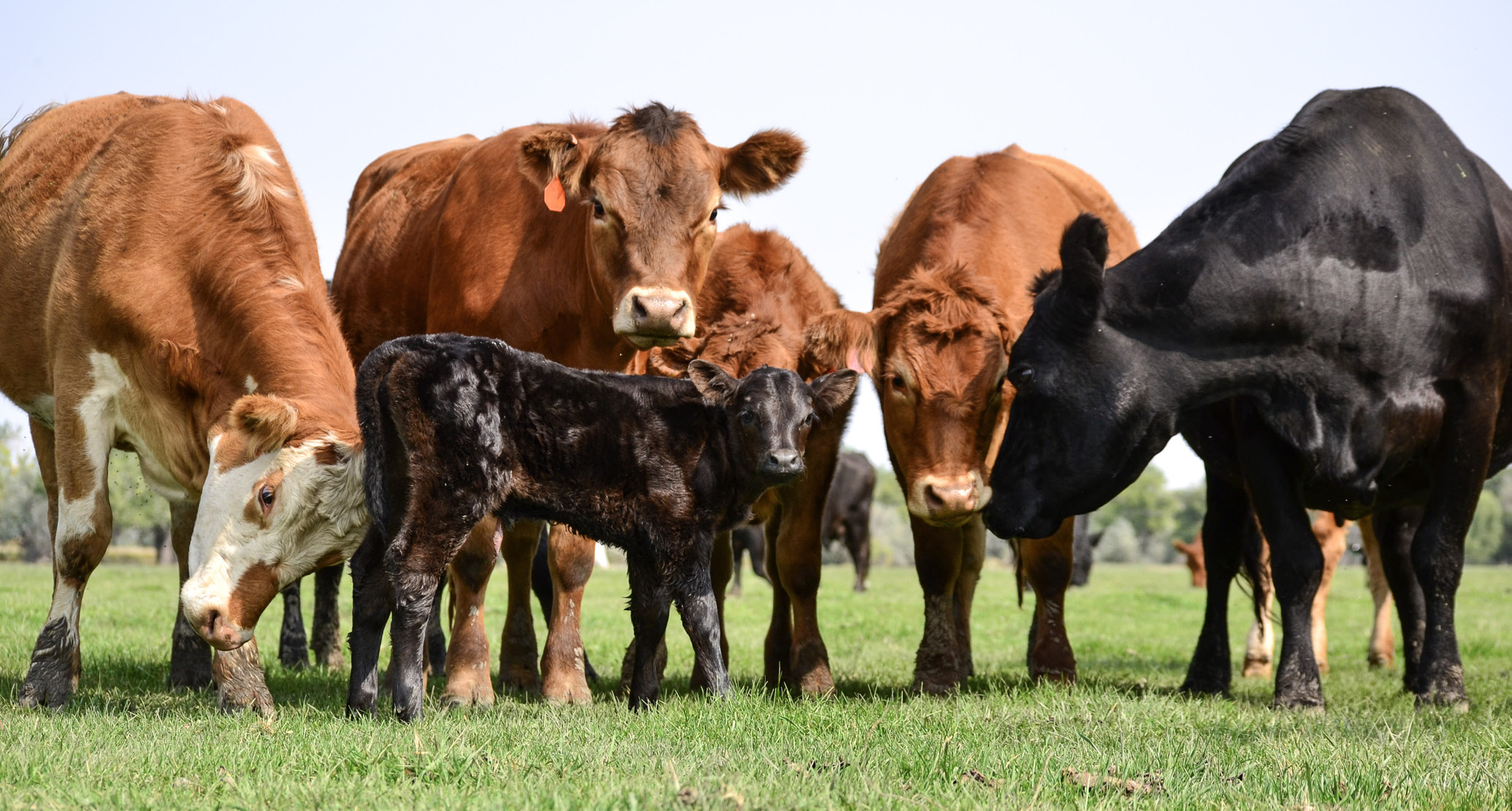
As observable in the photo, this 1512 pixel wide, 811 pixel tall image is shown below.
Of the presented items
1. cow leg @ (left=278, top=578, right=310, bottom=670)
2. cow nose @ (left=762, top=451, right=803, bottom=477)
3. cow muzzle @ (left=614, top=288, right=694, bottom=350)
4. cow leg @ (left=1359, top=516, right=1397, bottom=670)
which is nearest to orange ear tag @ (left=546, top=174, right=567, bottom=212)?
cow muzzle @ (left=614, top=288, right=694, bottom=350)

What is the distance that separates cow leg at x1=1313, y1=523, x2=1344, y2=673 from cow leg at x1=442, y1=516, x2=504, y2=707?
4.75 meters

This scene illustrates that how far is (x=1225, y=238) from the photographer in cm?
604

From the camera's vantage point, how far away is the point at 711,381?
5672 mm

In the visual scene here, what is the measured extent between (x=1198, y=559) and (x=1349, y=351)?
106ft

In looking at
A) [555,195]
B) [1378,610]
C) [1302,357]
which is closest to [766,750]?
[1302,357]

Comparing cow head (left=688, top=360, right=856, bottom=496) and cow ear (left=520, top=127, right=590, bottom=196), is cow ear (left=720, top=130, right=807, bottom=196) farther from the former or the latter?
cow head (left=688, top=360, right=856, bottom=496)

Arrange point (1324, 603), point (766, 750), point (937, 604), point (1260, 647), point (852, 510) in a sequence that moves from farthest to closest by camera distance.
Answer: point (852, 510) < point (1324, 603) < point (1260, 647) < point (937, 604) < point (766, 750)

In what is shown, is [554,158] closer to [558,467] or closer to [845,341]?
[845,341]

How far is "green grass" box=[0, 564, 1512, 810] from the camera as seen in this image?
3.40m

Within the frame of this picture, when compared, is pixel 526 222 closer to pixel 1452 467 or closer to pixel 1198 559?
pixel 1452 467

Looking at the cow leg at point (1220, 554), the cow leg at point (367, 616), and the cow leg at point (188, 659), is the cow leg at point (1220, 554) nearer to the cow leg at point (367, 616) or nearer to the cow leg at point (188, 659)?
the cow leg at point (367, 616)

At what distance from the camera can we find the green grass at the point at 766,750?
340cm

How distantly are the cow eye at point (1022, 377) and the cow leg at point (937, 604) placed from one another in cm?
91

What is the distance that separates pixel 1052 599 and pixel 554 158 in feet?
11.3
